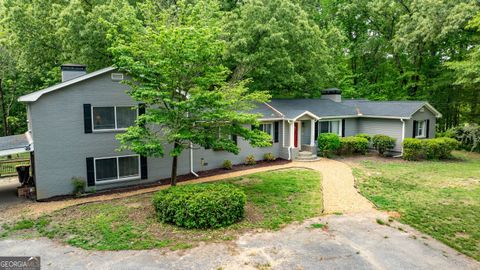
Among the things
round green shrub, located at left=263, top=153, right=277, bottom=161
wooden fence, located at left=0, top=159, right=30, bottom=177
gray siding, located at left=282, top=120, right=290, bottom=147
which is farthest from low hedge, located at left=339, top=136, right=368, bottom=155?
wooden fence, located at left=0, top=159, right=30, bottom=177

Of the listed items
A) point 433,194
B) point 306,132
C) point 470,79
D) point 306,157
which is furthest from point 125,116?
point 470,79

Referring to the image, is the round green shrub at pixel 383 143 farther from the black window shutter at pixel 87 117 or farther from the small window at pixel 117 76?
the black window shutter at pixel 87 117

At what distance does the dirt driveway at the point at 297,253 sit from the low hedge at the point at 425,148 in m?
12.2

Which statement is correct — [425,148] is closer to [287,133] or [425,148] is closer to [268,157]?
[287,133]

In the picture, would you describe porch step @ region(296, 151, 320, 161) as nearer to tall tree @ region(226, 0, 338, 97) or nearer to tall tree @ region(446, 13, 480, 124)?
tall tree @ region(226, 0, 338, 97)

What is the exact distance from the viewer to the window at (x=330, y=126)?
22214 mm

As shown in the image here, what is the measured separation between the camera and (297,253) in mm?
7707

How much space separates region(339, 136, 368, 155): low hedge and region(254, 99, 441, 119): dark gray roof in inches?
85.7

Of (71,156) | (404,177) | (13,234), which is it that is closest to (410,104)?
(404,177)

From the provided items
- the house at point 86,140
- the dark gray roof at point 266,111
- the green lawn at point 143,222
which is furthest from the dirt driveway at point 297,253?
the dark gray roof at point 266,111

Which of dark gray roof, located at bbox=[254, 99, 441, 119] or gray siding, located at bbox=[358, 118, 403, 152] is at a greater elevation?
dark gray roof, located at bbox=[254, 99, 441, 119]

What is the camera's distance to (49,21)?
69.8 feet

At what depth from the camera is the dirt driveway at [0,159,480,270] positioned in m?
7.19

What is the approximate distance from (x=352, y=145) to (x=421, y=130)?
5921 millimetres
